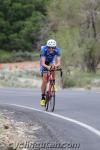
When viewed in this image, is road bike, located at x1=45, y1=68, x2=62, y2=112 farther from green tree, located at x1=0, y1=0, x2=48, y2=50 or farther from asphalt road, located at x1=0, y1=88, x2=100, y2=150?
green tree, located at x1=0, y1=0, x2=48, y2=50

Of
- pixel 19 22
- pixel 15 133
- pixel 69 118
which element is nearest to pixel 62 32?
pixel 69 118

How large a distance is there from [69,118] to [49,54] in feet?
7.10

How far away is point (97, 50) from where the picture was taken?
4044 cm

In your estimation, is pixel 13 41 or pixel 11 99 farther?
pixel 13 41

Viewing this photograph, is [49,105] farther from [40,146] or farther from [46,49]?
[40,146]

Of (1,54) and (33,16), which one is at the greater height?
(33,16)

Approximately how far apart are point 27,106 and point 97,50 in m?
24.6

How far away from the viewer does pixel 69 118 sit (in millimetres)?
12930

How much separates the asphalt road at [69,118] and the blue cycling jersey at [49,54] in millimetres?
1245

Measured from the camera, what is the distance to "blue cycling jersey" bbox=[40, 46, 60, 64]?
14.4m

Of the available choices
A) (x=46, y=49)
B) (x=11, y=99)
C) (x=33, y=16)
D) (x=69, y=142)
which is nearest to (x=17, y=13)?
(x=33, y=16)

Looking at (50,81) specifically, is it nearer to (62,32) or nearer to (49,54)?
(49,54)

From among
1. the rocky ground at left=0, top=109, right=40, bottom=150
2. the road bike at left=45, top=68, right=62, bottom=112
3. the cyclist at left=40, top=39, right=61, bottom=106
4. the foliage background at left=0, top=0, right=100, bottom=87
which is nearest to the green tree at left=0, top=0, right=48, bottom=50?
the foliage background at left=0, top=0, right=100, bottom=87

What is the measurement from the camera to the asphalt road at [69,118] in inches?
385
